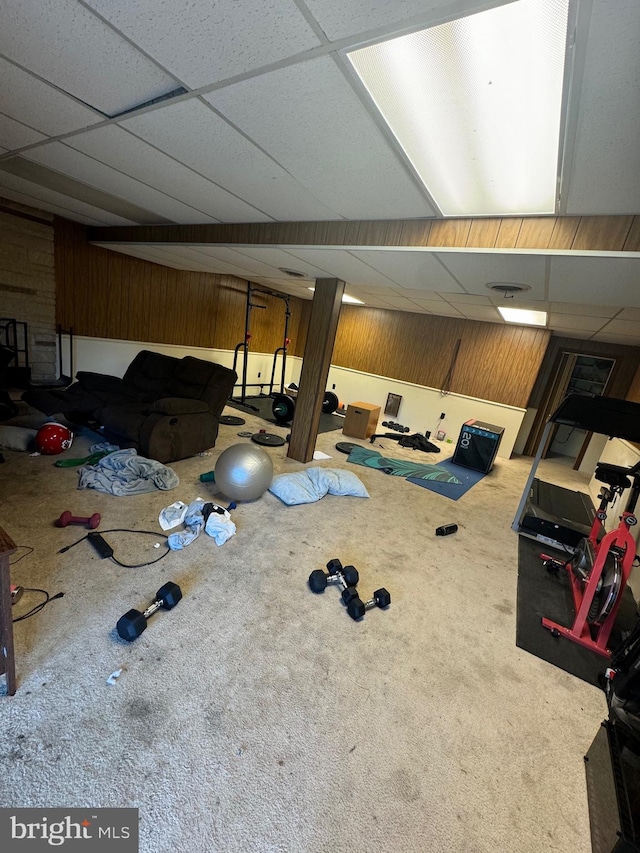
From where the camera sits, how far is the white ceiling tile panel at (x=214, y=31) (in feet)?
2.90

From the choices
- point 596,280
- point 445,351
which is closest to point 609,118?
point 596,280

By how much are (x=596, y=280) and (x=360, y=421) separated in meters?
3.63

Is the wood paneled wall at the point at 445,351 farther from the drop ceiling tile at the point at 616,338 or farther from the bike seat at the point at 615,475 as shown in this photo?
the bike seat at the point at 615,475

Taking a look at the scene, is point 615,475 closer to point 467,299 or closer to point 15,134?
point 467,299

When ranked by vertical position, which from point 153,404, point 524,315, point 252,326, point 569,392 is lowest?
point 153,404

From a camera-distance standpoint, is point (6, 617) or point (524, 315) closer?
point (6, 617)

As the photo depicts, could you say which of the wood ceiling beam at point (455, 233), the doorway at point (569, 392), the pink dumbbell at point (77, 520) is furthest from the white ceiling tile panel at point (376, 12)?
the doorway at point (569, 392)

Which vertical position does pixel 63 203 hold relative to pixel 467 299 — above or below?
above

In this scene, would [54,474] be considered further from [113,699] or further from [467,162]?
[467,162]

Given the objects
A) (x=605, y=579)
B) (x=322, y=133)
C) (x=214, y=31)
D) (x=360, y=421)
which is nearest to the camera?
(x=214, y=31)

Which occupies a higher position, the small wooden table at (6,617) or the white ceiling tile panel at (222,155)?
the white ceiling tile panel at (222,155)

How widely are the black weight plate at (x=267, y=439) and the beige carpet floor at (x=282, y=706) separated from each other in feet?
6.37

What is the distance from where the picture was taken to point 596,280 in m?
2.17

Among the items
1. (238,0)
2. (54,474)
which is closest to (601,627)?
(238,0)
